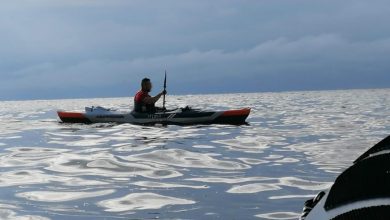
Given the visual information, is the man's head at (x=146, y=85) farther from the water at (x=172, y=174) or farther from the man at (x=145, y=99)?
the water at (x=172, y=174)

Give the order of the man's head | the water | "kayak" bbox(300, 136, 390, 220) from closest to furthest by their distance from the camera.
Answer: "kayak" bbox(300, 136, 390, 220), the water, the man's head

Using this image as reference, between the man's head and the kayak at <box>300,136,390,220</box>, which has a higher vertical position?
the man's head

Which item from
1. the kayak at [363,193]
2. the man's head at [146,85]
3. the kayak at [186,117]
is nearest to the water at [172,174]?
the kayak at [363,193]

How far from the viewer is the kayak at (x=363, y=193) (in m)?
2.25

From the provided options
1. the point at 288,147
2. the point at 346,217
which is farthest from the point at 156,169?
the point at 346,217

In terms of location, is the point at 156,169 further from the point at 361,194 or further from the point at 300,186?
the point at 361,194

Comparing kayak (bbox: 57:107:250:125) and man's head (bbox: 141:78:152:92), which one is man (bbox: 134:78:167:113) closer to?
man's head (bbox: 141:78:152:92)

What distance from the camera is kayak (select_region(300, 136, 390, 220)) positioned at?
2.25 metres

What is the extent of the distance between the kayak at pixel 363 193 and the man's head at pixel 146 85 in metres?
18.7

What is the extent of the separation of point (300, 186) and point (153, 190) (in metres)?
2.35

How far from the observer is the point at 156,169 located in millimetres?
9852

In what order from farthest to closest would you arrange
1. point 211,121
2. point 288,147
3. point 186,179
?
point 211,121, point 288,147, point 186,179

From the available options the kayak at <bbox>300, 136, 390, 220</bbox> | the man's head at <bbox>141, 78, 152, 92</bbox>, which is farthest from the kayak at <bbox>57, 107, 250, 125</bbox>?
the kayak at <bbox>300, 136, 390, 220</bbox>

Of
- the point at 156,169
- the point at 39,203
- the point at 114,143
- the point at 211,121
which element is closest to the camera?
the point at 39,203
